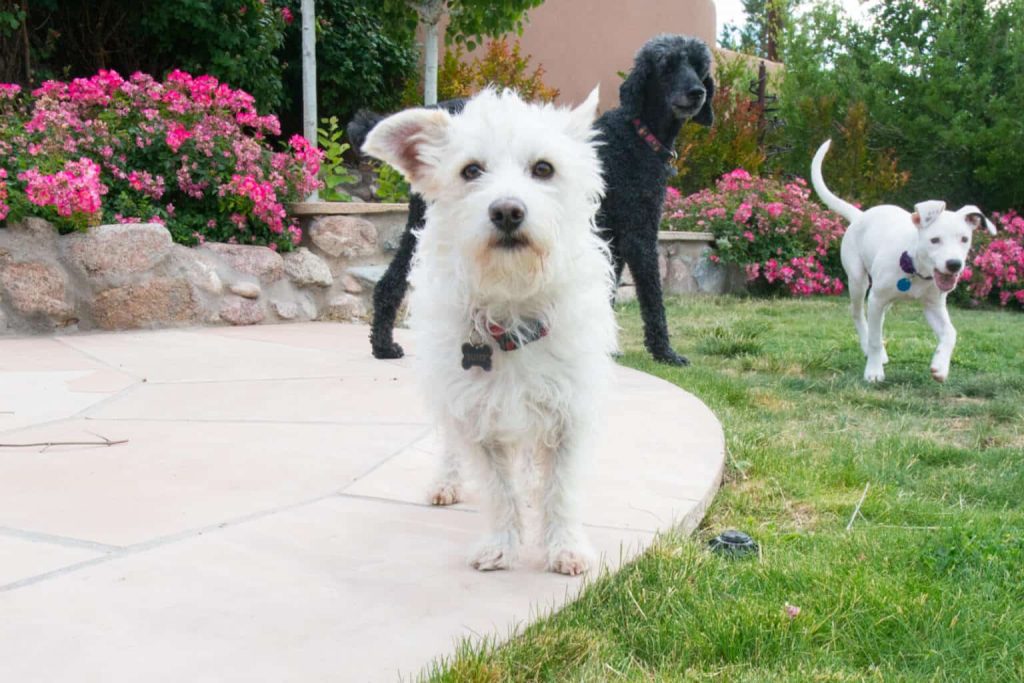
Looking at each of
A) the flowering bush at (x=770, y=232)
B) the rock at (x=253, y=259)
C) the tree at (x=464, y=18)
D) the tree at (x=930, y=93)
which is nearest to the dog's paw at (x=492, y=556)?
the rock at (x=253, y=259)

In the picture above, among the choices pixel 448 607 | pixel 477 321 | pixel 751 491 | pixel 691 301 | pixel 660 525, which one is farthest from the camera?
pixel 691 301

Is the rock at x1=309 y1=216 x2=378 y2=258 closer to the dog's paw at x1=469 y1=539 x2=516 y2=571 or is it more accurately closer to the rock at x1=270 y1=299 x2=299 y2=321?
the rock at x1=270 y1=299 x2=299 y2=321

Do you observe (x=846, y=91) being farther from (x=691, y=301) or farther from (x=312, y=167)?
(x=312, y=167)

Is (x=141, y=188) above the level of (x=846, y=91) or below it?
below

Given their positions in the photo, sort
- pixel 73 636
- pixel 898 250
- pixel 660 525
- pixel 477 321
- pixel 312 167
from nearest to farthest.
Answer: pixel 73 636 → pixel 477 321 → pixel 660 525 → pixel 898 250 → pixel 312 167

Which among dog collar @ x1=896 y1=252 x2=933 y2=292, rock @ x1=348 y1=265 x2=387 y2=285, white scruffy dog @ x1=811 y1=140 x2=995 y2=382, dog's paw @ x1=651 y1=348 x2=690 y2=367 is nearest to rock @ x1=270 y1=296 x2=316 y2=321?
rock @ x1=348 y1=265 x2=387 y2=285

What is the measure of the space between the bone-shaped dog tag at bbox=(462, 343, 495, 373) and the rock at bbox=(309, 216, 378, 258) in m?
5.00

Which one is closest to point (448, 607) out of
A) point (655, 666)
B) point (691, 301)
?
point (655, 666)

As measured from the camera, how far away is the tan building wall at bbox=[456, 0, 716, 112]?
1314 centimetres

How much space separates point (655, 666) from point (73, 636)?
4.39 feet

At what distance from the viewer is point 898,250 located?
5.77 metres

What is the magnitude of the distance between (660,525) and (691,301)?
7263 mm

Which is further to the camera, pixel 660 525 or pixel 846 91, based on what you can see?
pixel 846 91

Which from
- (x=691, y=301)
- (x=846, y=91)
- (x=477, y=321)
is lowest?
(x=691, y=301)
